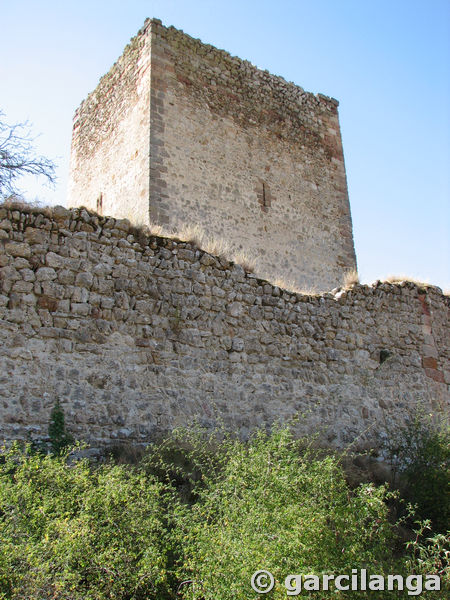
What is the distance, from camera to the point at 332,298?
28.1ft

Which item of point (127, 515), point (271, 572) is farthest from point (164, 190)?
point (271, 572)

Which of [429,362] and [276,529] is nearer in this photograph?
[276,529]

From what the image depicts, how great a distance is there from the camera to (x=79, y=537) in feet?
12.1

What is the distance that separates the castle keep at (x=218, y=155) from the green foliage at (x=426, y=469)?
5.57 meters

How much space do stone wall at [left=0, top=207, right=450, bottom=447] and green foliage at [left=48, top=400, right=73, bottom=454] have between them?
8 centimetres

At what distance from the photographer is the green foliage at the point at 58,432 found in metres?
5.39

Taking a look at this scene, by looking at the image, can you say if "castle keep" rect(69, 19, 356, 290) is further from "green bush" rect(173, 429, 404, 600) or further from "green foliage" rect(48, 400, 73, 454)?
"green bush" rect(173, 429, 404, 600)

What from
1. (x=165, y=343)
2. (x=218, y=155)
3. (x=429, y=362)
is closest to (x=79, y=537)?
(x=165, y=343)

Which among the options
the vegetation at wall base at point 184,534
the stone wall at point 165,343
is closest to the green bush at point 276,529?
the vegetation at wall base at point 184,534

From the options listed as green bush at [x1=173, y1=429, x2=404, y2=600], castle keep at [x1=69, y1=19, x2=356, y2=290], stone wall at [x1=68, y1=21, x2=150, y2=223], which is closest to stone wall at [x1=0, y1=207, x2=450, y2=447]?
green bush at [x1=173, y1=429, x2=404, y2=600]

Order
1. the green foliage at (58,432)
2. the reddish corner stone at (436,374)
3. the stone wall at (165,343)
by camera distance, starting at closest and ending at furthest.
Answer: the green foliage at (58,432) < the stone wall at (165,343) < the reddish corner stone at (436,374)

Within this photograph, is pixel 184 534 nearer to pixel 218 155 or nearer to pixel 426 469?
pixel 426 469

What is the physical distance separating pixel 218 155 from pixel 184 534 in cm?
933

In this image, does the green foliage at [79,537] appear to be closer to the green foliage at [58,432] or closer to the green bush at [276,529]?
the green bush at [276,529]
